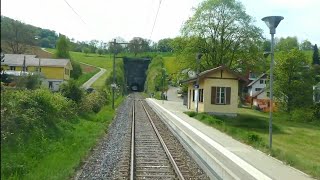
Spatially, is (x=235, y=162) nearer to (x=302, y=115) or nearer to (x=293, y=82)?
(x=302, y=115)

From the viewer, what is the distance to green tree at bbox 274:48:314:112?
43688mm

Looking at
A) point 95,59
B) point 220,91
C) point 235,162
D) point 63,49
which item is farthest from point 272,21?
point 95,59

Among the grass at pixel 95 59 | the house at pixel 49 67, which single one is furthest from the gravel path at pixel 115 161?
the grass at pixel 95 59

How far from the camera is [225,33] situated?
44094 millimetres

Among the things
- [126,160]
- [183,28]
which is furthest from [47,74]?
[126,160]

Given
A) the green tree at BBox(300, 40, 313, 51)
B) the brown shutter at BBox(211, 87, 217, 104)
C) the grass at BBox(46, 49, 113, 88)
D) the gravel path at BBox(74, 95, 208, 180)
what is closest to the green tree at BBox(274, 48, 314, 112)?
the brown shutter at BBox(211, 87, 217, 104)

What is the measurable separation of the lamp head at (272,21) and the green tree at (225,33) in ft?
101

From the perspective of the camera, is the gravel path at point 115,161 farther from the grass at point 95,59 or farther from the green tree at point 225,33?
the grass at point 95,59

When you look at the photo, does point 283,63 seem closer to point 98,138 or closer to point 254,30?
point 254,30

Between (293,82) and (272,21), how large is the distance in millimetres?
32662

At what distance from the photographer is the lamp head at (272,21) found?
13.0 m

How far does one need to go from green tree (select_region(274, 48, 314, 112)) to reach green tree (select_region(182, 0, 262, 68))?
3387mm

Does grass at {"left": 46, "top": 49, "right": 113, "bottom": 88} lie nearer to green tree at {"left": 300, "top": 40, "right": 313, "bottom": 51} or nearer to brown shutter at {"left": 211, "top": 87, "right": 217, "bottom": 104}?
green tree at {"left": 300, "top": 40, "right": 313, "bottom": 51}

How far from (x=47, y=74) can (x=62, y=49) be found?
2010 centimetres
